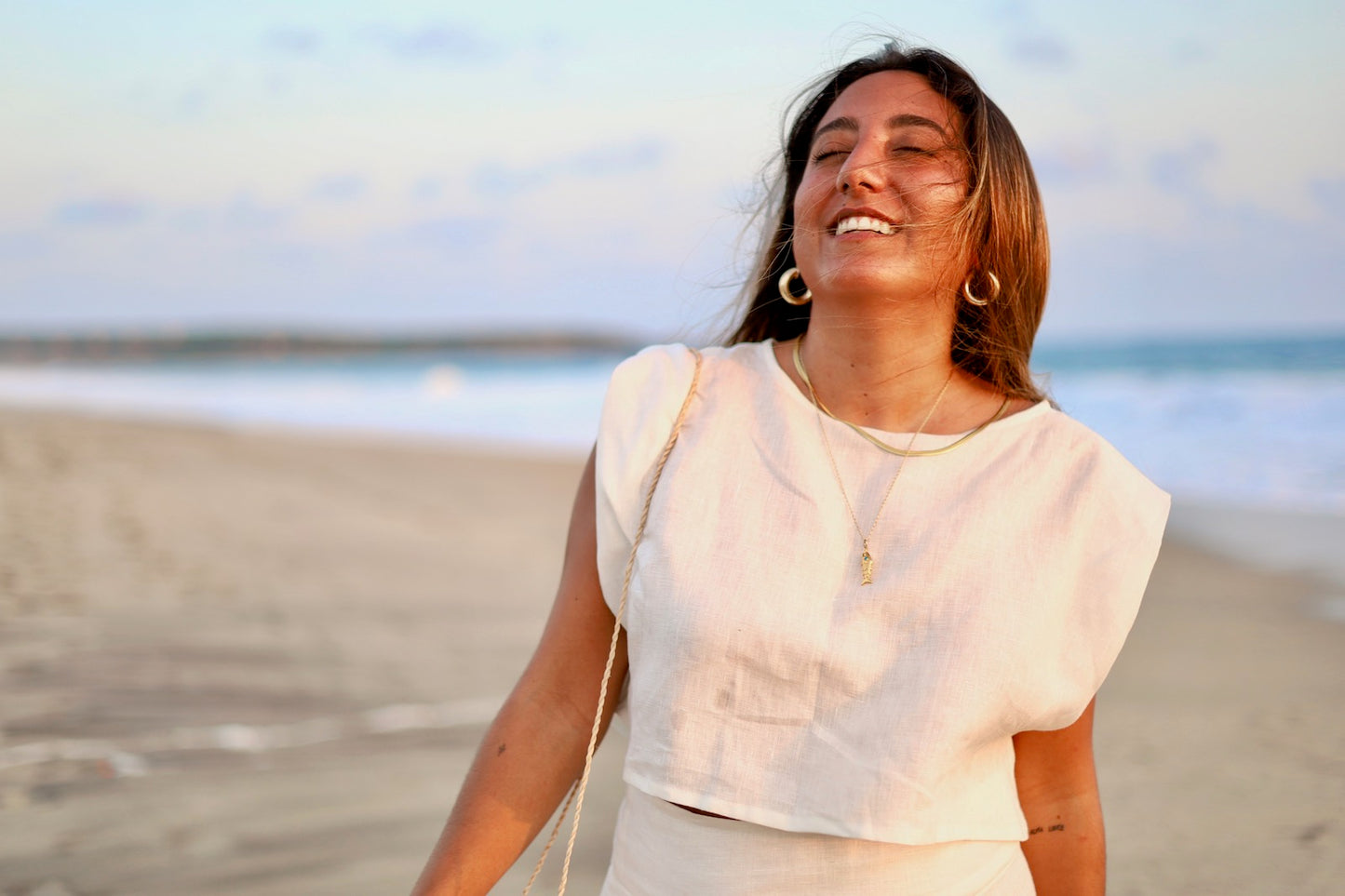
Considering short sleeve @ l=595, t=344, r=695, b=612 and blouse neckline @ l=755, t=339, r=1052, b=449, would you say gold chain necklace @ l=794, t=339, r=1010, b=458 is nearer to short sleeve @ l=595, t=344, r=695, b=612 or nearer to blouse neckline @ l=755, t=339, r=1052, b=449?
blouse neckline @ l=755, t=339, r=1052, b=449

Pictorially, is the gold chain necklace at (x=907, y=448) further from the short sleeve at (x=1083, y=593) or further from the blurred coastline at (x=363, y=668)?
the blurred coastline at (x=363, y=668)

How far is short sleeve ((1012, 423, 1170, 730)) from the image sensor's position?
4.91ft

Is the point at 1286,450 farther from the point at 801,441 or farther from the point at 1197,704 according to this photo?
the point at 801,441

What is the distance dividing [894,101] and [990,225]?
233 mm

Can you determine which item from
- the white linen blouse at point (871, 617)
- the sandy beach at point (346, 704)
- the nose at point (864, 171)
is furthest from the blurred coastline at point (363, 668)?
the nose at point (864, 171)

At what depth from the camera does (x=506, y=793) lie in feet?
5.19

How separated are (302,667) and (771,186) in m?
3.46

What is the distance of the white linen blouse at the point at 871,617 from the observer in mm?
1460

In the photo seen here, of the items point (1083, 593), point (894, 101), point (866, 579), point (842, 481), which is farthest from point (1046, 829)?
point (894, 101)

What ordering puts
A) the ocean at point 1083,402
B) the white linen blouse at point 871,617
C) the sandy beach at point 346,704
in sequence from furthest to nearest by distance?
the ocean at point 1083,402
the sandy beach at point 346,704
the white linen blouse at point 871,617

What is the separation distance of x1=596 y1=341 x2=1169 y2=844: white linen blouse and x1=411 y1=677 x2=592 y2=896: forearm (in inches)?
4.6

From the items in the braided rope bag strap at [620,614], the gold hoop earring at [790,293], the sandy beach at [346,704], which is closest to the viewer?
the braided rope bag strap at [620,614]

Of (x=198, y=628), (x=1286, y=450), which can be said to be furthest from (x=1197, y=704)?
(x=1286, y=450)

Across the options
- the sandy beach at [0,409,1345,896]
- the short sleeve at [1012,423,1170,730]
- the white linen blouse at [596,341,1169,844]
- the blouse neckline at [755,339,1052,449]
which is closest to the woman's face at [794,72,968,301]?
the blouse neckline at [755,339,1052,449]
